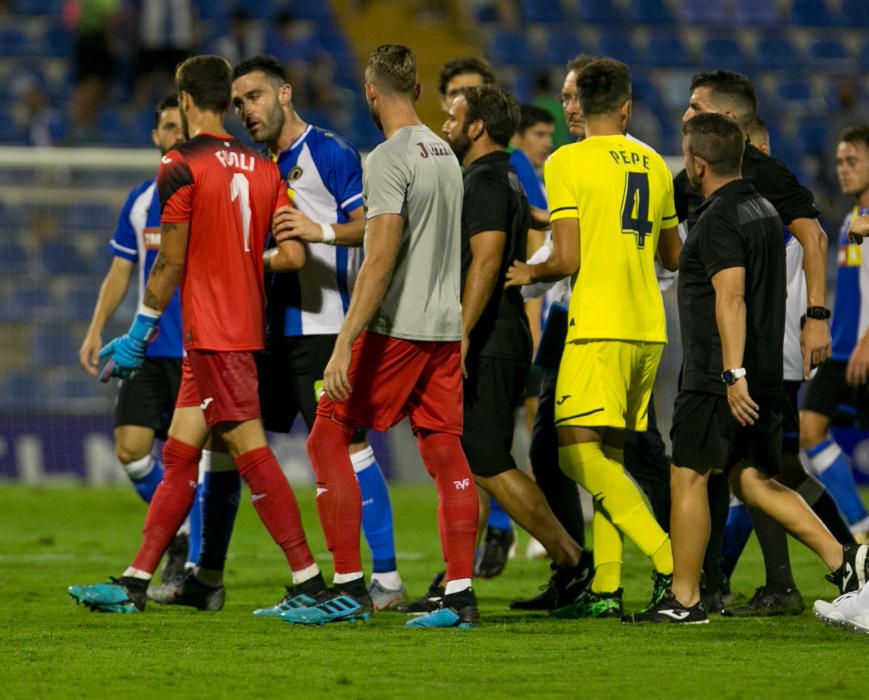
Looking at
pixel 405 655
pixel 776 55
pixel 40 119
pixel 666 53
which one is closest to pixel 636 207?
pixel 405 655

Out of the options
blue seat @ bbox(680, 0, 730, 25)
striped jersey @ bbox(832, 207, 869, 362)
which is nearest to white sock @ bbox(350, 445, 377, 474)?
striped jersey @ bbox(832, 207, 869, 362)

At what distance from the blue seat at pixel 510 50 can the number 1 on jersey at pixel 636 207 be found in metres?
14.6

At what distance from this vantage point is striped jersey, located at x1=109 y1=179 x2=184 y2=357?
842 cm

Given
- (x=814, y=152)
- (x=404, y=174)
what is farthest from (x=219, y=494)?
(x=814, y=152)

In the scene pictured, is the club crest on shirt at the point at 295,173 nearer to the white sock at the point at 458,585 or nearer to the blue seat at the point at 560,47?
the white sock at the point at 458,585

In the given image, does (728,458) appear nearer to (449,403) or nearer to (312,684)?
(449,403)

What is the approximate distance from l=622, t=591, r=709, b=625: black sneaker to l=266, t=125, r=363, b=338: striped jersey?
6.20 ft

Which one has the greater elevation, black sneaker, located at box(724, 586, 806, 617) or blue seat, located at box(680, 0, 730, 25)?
blue seat, located at box(680, 0, 730, 25)

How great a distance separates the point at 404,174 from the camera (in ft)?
→ 20.3

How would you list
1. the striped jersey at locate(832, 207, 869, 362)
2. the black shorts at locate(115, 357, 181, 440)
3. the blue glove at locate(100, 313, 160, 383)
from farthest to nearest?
the striped jersey at locate(832, 207, 869, 362), the black shorts at locate(115, 357, 181, 440), the blue glove at locate(100, 313, 160, 383)

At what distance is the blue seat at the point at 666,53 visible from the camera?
21.5m

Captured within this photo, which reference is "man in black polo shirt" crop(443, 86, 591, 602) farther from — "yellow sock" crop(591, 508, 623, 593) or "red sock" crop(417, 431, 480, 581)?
"red sock" crop(417, 431, 480, 581)

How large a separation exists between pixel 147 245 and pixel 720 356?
3.46m

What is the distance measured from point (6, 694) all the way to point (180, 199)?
2.53m
